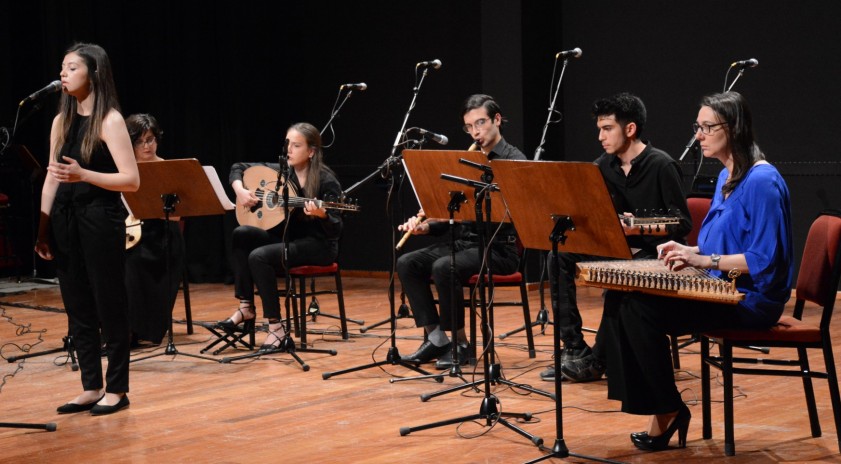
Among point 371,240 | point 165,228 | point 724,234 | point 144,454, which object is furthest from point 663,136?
point 144,454

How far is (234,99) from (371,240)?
1.84 meters

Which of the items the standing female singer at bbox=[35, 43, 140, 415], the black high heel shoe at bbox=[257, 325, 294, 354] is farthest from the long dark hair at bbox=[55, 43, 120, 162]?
the black high heel shoe at bbox=[257, 325, 294, 354]

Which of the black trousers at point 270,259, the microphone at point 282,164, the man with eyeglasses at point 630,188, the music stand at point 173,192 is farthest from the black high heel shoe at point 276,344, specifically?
the man with eyeglasses at point 630,188

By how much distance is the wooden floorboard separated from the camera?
360 cm

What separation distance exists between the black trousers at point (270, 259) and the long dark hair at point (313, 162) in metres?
0.28

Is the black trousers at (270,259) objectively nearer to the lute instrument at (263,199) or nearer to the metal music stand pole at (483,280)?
the lute instrument at (263,199)

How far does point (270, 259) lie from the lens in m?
5.63

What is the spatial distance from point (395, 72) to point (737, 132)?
242 inches

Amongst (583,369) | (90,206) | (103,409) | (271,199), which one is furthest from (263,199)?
(583,369)

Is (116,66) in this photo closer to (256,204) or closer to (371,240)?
(371,240)

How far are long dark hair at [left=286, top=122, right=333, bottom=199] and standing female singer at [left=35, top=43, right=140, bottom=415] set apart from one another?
5.21 ft

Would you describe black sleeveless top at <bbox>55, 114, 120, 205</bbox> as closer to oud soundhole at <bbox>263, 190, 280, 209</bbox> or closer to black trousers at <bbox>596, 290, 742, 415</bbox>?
oud soundhole at <bbox>263, 190, 280, 209</bbox>

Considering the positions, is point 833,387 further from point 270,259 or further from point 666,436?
point 270,259

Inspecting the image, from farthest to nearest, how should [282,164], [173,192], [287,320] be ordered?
1. [287,320]
2. [173,192]
3. [282,164]
